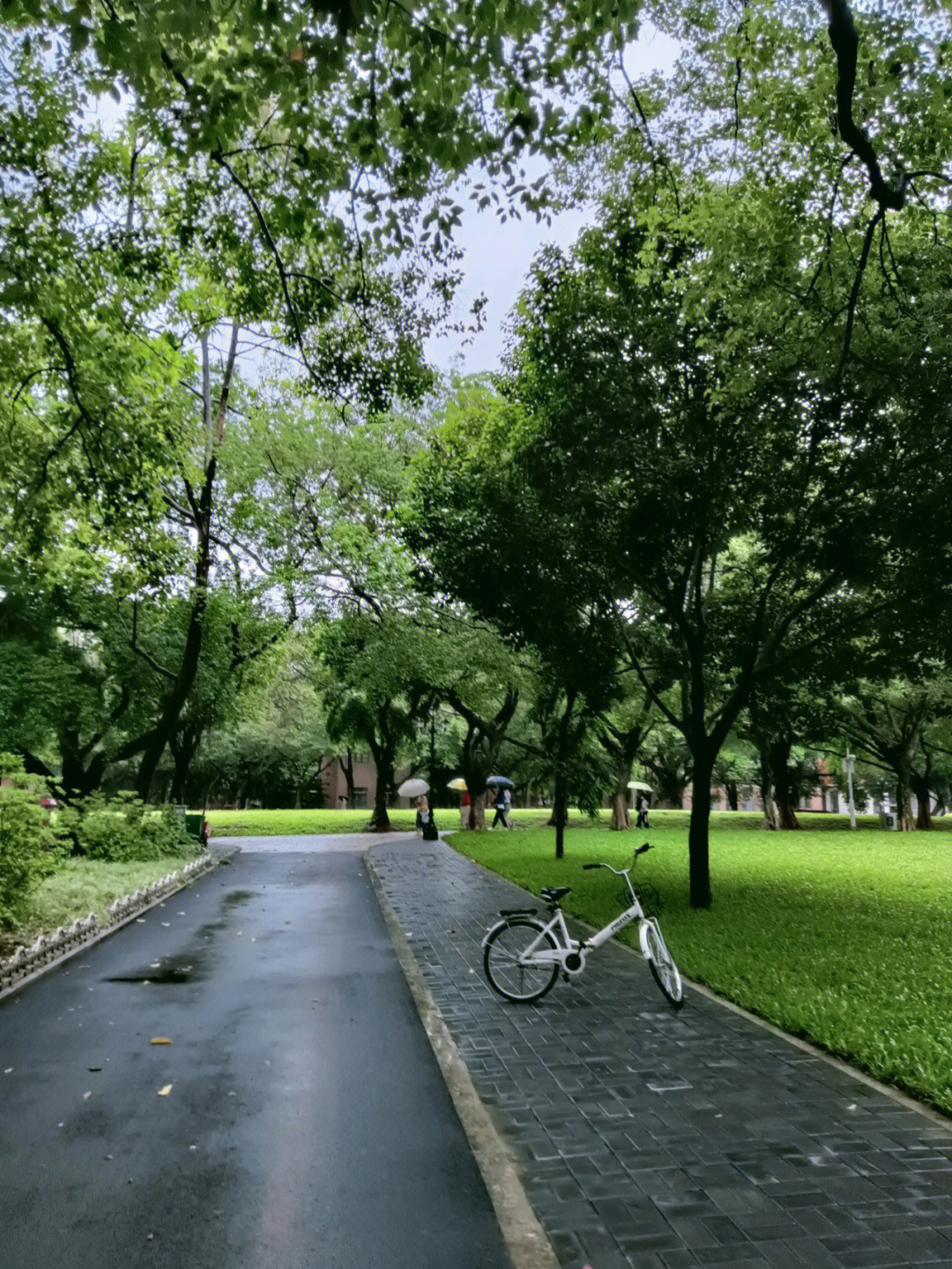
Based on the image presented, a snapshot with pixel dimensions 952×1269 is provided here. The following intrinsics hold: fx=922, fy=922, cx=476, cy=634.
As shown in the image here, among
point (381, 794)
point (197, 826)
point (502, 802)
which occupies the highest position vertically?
point (381, 794)

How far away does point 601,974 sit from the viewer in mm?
8812

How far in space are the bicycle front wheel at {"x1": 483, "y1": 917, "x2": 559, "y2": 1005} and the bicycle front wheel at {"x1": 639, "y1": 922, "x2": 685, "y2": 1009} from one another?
79 cm

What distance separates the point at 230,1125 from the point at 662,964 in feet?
12.5

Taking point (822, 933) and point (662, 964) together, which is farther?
point (822, 933)

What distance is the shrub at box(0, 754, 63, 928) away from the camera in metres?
9.27

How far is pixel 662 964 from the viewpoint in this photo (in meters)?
7.47

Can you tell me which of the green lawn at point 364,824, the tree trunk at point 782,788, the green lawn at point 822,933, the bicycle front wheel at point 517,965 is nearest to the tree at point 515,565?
the green lawn at point 822,933

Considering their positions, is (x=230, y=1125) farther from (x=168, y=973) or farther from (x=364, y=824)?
(x=364, y=824)

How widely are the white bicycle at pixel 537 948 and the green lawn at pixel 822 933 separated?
1.25 m

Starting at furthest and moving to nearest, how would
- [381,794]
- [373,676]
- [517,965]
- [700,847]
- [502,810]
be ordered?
[381,794] < [502,810] < [373,676] < [700,847] < [517,965]

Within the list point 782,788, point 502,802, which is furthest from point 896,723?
point 502,802

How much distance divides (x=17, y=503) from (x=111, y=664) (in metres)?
13.8

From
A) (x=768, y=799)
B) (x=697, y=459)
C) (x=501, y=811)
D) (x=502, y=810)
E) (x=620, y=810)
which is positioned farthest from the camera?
(x=768, y=799)

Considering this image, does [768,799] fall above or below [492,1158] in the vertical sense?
above
